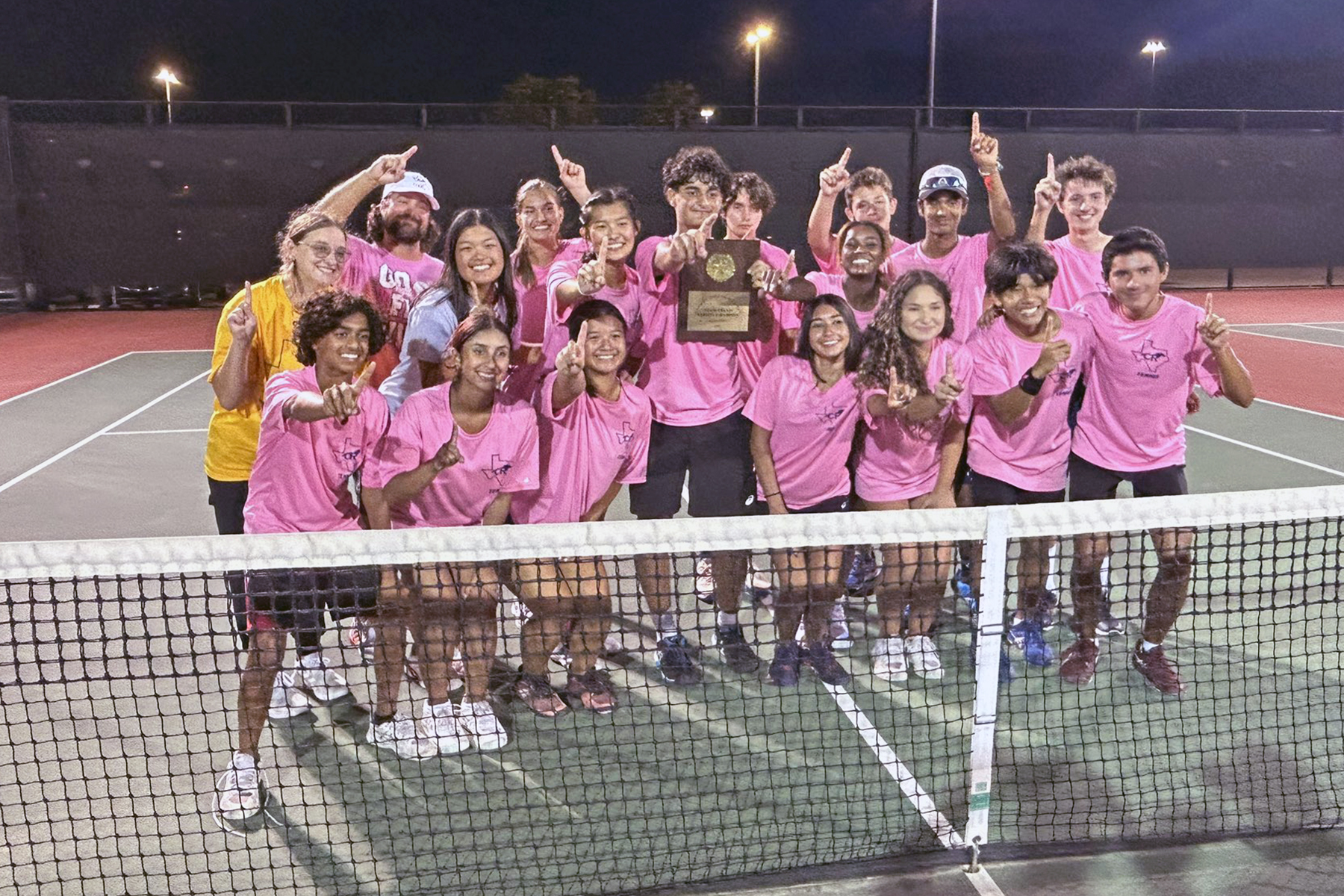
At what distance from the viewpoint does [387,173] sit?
4.43 metres

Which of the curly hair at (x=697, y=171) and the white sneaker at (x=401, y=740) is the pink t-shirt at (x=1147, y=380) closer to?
the curly hair at (x=697, y=171)

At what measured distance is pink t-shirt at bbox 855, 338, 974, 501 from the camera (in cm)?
414

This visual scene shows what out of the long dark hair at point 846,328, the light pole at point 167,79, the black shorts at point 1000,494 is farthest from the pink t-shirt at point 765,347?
the light pole at point 167,79

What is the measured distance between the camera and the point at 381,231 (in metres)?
4.52

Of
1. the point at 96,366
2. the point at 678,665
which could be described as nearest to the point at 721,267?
the point at 678,665

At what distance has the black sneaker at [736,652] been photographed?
170 inches

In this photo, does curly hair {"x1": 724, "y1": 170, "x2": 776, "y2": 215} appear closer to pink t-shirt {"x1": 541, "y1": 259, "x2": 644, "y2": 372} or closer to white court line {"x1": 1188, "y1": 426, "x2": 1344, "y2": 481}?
pink t-shirt {"x1": 541, "y1": 259, "x2": 644, "y2": 372}

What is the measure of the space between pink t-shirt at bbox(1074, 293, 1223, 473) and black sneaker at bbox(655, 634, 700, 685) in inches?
68.2

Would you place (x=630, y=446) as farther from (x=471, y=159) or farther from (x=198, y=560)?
(x=471, y=159)

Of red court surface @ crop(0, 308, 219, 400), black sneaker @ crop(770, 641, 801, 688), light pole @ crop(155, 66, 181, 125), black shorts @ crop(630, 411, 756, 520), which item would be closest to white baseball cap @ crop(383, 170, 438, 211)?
black shorts @ crop(630, 411, 756, 520)

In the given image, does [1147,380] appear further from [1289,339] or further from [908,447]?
[1289,339]

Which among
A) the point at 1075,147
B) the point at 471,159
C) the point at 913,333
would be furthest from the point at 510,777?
the point at 1075,147

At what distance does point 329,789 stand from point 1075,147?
2313 centimetres

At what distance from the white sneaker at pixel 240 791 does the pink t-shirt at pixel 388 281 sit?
155cm
